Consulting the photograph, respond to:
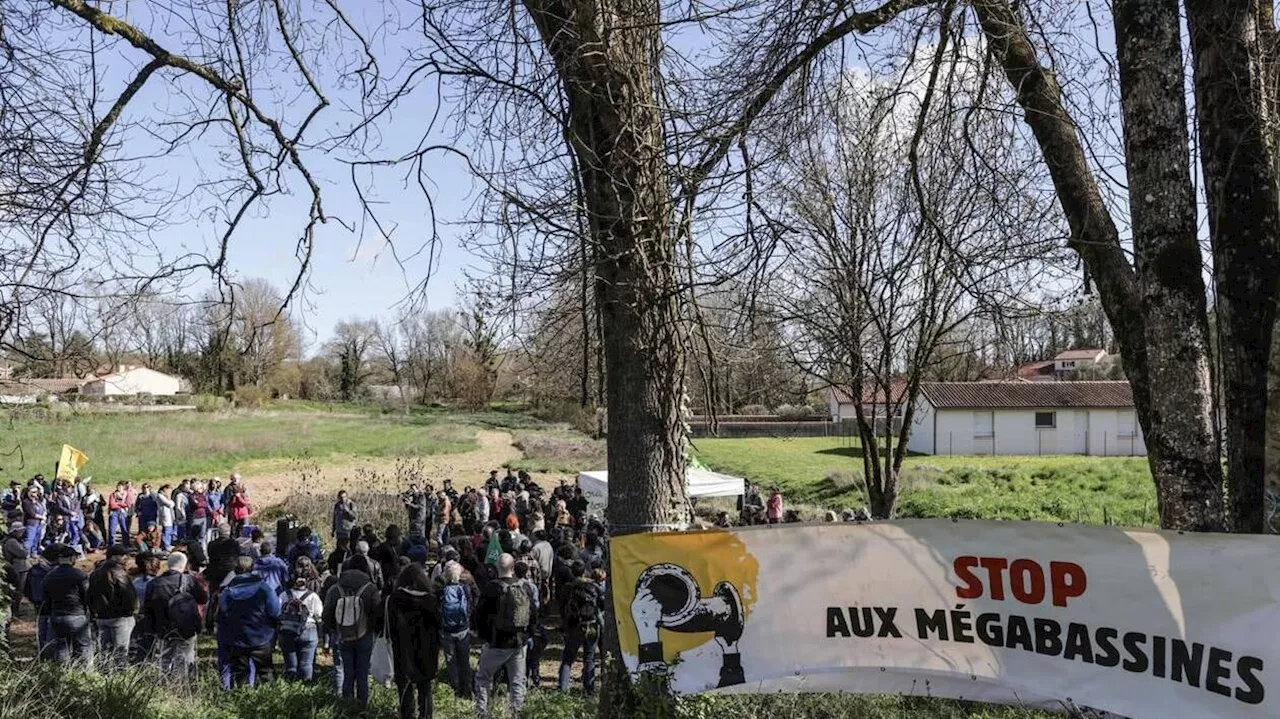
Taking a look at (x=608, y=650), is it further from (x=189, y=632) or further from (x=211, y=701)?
(x=189, y=632)

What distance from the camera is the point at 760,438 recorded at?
170 feet

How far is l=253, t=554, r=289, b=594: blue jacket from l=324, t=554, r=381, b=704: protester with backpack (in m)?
0.97

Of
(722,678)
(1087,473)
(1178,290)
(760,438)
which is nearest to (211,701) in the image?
(722,678)

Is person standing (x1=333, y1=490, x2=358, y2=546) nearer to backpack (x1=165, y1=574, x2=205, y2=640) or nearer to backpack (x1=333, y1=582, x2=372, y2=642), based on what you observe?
backpack (x1=165, y1=574, x2=205, y2=640)

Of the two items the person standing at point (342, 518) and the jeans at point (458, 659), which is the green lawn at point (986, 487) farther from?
the person standing at point (342, 518)

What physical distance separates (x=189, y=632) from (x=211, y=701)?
1774 mm

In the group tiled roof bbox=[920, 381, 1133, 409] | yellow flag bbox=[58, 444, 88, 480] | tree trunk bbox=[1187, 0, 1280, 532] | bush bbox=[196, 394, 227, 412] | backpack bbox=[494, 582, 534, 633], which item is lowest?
backpack bbox=[494, 582, 534, 633]

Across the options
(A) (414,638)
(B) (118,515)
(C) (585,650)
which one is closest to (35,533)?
(B) (118,515)

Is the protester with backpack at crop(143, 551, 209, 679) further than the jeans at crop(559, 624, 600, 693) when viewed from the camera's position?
No

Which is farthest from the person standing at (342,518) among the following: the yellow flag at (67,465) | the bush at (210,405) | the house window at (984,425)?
the bush at (210,405)

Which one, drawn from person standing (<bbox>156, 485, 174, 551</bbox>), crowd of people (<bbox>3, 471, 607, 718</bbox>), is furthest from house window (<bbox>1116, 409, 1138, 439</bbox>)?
person standing (<bbox>156, 485, 174, 551</bbox>)

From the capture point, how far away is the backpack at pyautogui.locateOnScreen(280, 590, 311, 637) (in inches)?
378

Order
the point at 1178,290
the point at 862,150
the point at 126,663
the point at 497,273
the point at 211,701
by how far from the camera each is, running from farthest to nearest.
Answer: the point at 862,150 → the point at 126,663 → the point at 211,701 → the point at 497,273 → the point at 1178,290

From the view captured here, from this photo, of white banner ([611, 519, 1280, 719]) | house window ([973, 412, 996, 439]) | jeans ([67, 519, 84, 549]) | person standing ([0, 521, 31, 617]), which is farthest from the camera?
house window ([973, 412, 996, 439])
